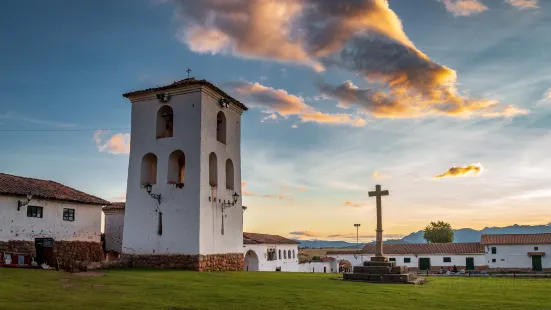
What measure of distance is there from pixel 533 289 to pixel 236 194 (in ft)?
53.0

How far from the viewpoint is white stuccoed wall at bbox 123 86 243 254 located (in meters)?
23.7

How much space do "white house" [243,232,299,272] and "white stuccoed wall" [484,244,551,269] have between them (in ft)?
81.8

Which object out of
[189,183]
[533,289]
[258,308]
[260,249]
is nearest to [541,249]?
[260,249]

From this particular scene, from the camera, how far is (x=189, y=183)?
78.7 feet

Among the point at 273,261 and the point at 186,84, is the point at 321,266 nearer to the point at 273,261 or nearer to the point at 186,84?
the point at 273,261

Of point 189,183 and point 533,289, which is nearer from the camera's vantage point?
point 533,289

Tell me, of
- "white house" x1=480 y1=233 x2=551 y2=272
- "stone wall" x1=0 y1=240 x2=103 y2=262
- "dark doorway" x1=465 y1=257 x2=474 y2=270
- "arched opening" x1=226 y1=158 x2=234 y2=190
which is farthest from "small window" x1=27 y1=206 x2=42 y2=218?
"dark doorway" x1=465 y1=257 x2=474 y2=270

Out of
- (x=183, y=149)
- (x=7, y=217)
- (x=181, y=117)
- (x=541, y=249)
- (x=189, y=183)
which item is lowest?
(x=541, y=249)

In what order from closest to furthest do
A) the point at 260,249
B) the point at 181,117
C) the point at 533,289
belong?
the point at 533,289
the point at 181,117
the point at 260,249

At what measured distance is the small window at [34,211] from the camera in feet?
80.8

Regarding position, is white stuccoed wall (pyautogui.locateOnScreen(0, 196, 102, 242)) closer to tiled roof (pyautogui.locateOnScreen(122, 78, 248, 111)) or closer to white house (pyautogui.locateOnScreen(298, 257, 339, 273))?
tiled roof (pyautogui.locateOnScreen(122, 78, 248, 111))

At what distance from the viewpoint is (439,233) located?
8962cm

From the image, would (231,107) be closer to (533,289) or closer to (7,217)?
(7,217)

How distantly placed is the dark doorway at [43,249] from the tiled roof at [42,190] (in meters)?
2.40
